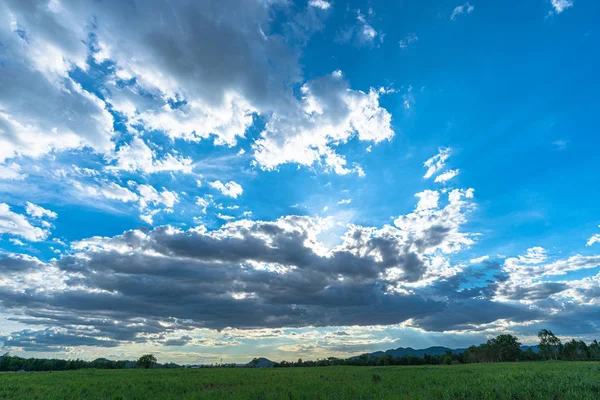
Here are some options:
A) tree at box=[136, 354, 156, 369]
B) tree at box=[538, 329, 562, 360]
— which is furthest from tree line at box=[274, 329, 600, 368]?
tree at box=[136, 354, 156, 369]

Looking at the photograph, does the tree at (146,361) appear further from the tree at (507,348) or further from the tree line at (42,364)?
the tree at (507,348)

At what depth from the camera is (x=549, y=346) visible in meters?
156

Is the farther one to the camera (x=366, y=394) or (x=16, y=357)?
(x=16, y=357)

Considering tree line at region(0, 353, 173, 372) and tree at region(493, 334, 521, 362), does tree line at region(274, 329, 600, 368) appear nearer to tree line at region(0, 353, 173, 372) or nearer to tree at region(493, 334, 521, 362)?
tree at region(493, 334, 521, 362)

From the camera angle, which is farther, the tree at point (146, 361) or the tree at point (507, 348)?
the tree at point (507, 348)

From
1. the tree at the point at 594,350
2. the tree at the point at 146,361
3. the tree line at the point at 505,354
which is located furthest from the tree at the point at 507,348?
the tree at the point at 146,361

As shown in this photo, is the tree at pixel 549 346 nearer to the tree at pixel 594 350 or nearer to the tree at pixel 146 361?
the tree at pixel 594 350

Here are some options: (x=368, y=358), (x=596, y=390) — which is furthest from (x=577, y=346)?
(x=596, y=390)

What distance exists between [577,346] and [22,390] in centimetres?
19980

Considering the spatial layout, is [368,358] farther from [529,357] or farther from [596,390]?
[596,390]

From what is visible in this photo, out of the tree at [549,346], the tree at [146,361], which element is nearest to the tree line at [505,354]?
the tree at [549,346]

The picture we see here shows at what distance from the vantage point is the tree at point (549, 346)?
507 ft

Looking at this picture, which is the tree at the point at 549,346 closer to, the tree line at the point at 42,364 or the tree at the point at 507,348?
the tree at the point at 507,348

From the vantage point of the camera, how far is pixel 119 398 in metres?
28.0
